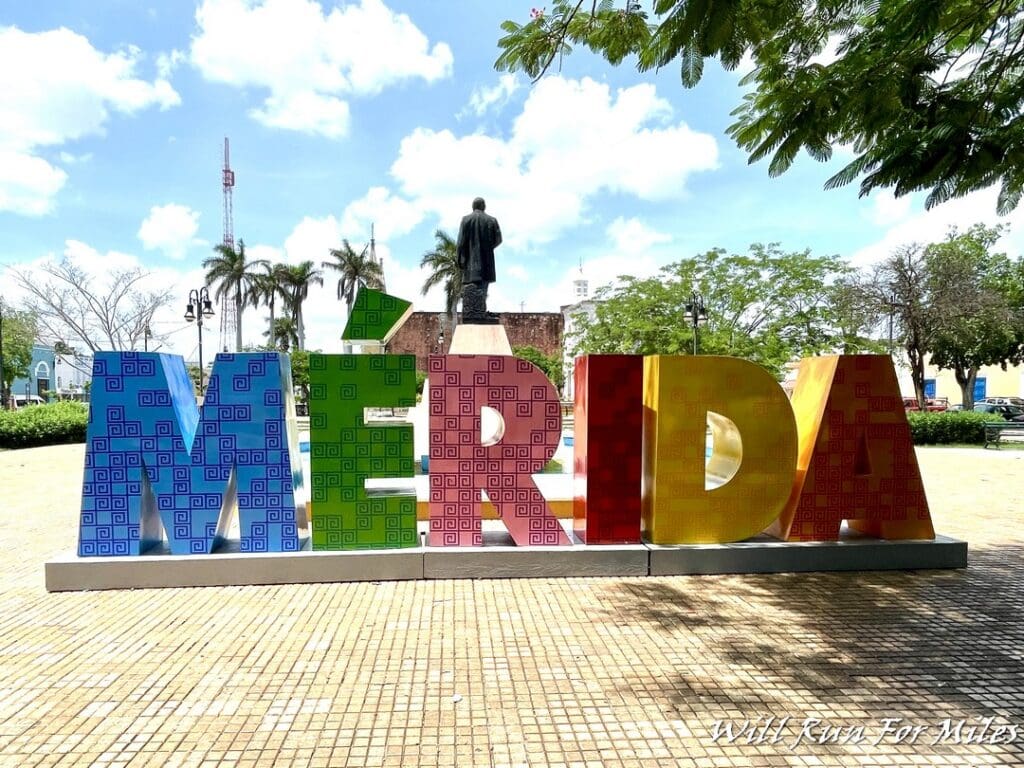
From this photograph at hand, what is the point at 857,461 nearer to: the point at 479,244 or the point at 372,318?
the point at 372,318

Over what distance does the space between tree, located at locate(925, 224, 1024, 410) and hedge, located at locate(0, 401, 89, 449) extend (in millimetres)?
34208

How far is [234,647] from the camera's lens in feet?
15.2

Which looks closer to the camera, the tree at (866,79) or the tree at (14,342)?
the tree at (866,79)

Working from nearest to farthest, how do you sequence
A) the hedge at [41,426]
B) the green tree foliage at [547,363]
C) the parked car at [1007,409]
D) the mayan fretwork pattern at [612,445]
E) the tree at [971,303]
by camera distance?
the mayan fretwork pattern at [612,445] < the hedge at [41,426] < the tree at [971,303] < the parked car at [1007,409] < the green tree foliage at [547,363]

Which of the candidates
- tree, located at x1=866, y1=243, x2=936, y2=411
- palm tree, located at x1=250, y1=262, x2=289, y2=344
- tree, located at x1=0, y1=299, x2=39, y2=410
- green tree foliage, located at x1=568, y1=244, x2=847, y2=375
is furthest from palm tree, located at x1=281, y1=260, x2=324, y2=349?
tree, located at x1=866, y1=243, x2=936, y2=411

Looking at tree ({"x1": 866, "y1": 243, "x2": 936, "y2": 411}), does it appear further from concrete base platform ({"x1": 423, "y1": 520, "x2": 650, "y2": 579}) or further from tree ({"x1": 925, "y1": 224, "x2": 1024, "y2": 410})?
concrete base platform ({"x1": 423, "y1": 520, "x2": 650, "y2": 579})

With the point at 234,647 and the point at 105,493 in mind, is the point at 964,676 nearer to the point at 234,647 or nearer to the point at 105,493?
the point at 234,647

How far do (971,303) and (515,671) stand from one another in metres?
29.3

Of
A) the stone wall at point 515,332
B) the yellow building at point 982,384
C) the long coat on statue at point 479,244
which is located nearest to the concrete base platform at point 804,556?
the long coat on statue at point 479,244

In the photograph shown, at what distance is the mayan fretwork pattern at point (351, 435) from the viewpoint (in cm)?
615

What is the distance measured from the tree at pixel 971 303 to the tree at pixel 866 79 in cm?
2496

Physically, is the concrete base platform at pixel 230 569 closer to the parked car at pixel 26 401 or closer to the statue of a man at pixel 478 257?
the statue of a man at pixel 478 257

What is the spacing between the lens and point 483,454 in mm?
6332

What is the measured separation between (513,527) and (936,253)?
3048cm
